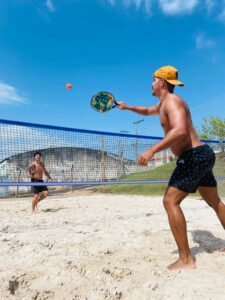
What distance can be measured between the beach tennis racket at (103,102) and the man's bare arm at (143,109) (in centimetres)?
23

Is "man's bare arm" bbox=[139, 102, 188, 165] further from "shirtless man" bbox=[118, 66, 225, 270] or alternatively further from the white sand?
the white sand

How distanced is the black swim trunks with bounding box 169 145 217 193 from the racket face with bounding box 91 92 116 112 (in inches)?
71.7

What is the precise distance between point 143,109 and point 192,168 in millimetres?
1351

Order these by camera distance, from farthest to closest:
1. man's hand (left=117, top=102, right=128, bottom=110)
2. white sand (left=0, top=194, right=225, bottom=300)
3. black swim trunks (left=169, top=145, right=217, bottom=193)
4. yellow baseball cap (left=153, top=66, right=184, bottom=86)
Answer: man's hand (left=117, top=102, right=128, bottom=110) < yellow baseball cap (left=153, top=66, right=184, bottom=86) < black swim trunks (left=169, top=145, right=217, bottom=193) < white sand (left=0, top=194, right=225, bottom=300)

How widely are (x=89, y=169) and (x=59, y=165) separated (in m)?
0.66

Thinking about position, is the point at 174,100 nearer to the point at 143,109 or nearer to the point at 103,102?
the point at 143,109

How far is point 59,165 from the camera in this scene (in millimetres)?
7055

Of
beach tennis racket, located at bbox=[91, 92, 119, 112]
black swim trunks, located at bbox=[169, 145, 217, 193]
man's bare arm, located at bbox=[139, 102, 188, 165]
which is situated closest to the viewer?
man's bare arm, located at bbox=[139, 102, 188, 165]

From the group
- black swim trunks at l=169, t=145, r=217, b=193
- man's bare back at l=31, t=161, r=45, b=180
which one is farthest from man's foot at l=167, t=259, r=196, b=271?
man's bare back at l=31, t=161, r=45, b=180

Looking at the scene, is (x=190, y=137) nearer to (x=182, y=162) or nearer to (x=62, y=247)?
(x=182, y=162)

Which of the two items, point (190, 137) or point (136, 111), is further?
point (136, 111)

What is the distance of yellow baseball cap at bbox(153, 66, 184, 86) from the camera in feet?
11.4

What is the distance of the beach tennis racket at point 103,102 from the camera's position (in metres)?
4.80

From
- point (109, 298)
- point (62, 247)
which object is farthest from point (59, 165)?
point (109, 298)
